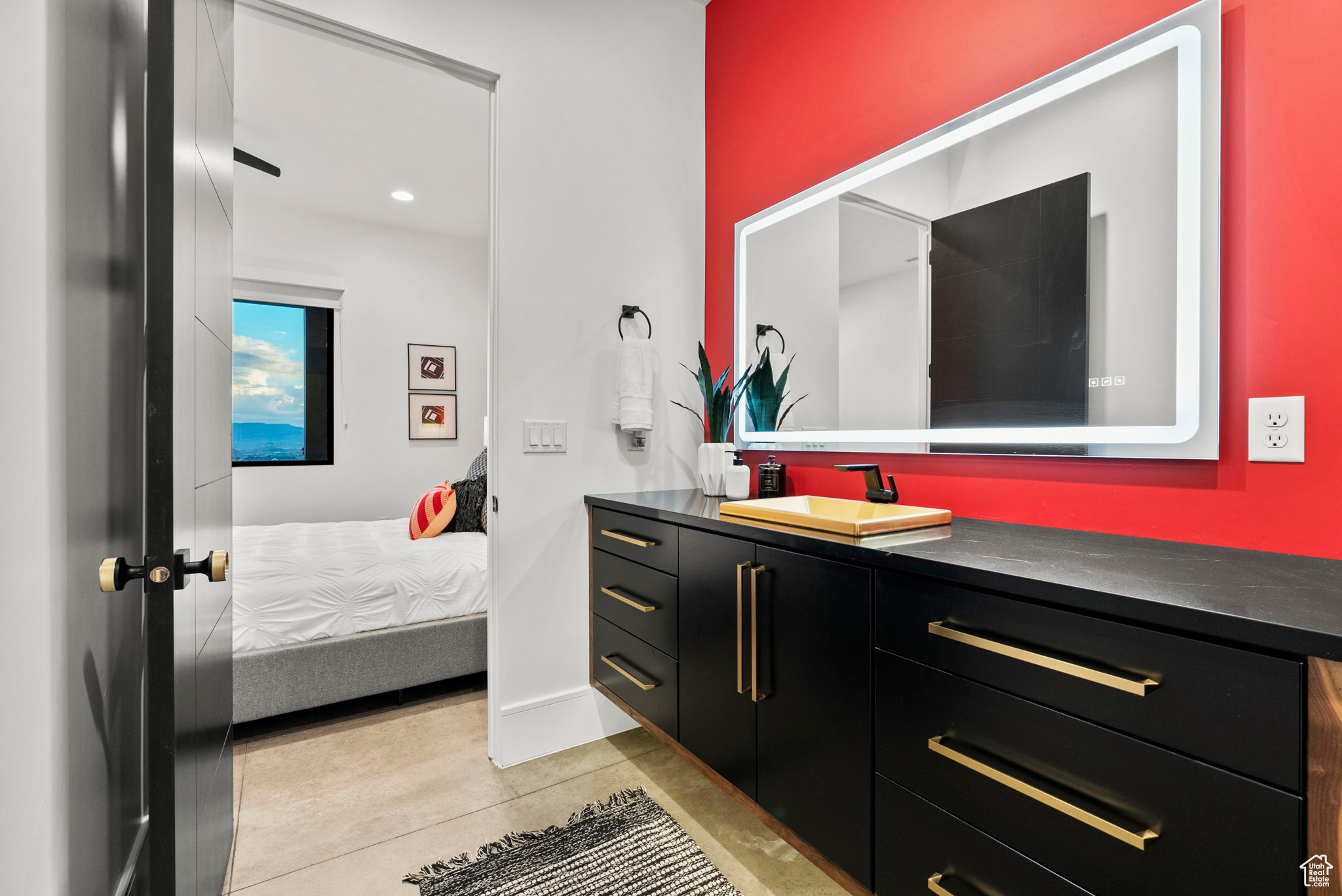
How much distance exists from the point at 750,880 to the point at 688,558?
0.82 meters

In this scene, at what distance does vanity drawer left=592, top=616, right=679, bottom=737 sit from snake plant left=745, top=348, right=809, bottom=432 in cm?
91

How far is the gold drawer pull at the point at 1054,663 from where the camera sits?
2.70 feet

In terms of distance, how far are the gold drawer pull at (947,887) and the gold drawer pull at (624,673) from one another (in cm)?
94

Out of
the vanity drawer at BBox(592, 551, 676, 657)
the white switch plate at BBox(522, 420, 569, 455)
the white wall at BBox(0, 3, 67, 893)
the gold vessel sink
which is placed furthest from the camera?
the white switch plate at BBox(522, 420, 569, 455)

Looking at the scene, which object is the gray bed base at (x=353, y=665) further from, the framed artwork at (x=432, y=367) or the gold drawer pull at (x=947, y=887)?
the framed artwork at (x=432, y=367)

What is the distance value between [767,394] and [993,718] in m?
1.42

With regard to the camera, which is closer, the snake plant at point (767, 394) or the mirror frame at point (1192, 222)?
the mirror frame at point (1192, 222)

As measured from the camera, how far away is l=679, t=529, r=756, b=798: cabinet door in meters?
1.54

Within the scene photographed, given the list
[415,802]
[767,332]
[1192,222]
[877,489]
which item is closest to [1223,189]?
[1192,222]

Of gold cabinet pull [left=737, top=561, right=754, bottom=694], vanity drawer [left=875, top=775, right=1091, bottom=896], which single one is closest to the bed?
gold cabinet pull [left=737, top=561, right=754, bottom=694]

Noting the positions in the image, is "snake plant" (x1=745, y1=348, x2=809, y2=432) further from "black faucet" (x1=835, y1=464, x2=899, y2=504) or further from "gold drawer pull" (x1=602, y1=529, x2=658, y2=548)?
"gold drawer pull" (x1=602, y1=529, x2=658, y2=548)

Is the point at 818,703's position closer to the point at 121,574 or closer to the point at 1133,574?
the point at 1133,574

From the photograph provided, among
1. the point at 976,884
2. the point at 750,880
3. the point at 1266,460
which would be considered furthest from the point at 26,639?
the point at 1266,460

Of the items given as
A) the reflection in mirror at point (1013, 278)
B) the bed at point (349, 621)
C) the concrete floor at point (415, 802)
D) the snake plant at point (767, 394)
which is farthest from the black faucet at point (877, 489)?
the bed at point (349, 621)
